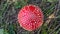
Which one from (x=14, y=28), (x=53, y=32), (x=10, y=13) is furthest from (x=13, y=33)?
(x=53, y=32)

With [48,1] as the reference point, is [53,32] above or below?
below

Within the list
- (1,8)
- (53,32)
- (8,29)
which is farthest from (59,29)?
(1,8)

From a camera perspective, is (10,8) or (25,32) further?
(10,8)

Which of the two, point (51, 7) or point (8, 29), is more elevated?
point (51, 7)

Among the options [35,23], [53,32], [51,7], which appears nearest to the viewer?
[35,23]

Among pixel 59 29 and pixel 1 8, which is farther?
pixel 1 8

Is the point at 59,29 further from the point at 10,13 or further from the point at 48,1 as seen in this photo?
the point at 10,13

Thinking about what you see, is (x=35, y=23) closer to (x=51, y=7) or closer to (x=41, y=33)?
(x=41, y=33)

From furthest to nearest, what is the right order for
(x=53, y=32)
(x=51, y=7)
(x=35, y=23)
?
(x=51, y=7) < (x=53, y=32) < (x=35, y=23)
